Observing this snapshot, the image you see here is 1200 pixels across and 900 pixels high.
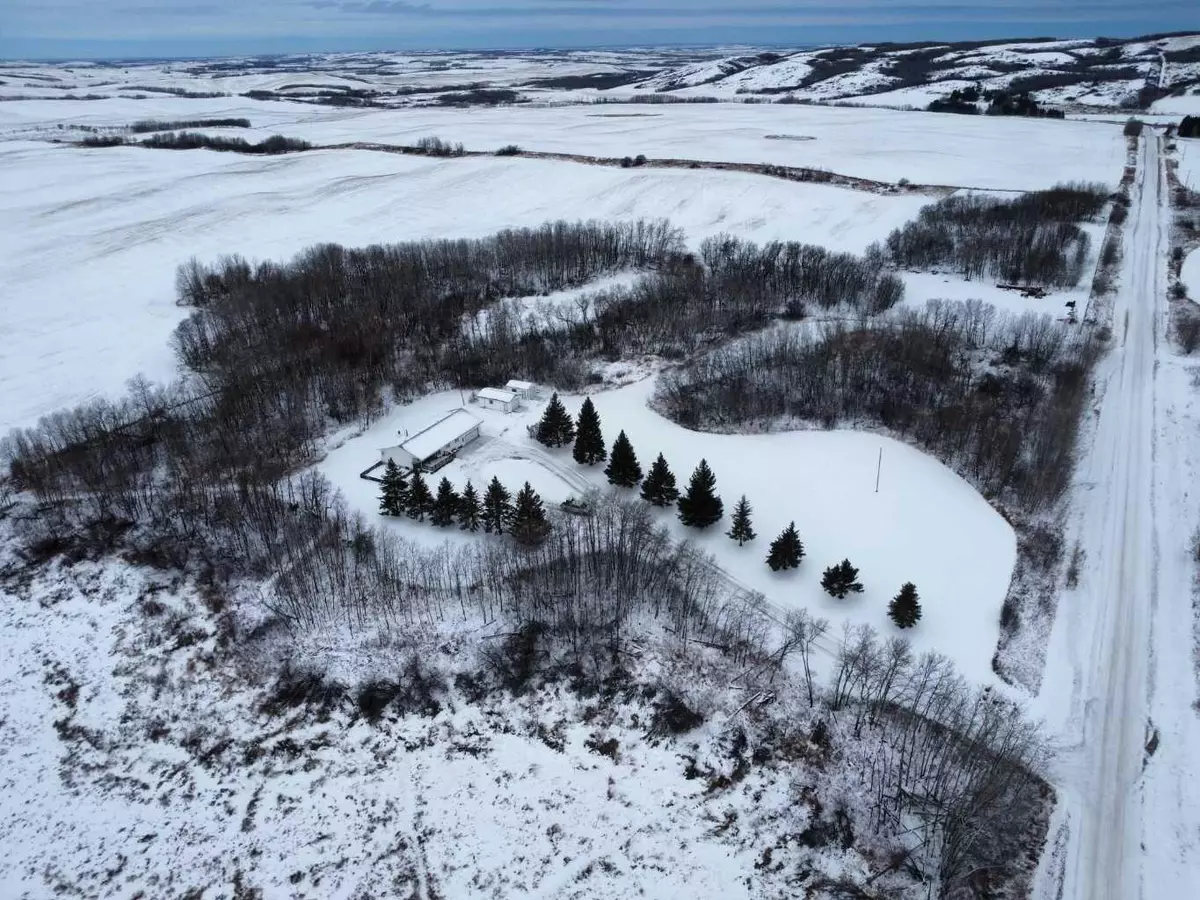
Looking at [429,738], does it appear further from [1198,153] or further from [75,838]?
[1198,153]

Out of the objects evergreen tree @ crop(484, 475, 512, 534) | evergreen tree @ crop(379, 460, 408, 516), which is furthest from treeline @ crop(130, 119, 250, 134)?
evergreen tree @ crop(484, 475, 512, 534)

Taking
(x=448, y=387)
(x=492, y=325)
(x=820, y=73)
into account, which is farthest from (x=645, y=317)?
(x=820, y=73)

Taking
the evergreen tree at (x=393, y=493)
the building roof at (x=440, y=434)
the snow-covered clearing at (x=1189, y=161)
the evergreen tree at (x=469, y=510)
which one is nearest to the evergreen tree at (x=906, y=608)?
the evergreen tree at (x=469, y=510)

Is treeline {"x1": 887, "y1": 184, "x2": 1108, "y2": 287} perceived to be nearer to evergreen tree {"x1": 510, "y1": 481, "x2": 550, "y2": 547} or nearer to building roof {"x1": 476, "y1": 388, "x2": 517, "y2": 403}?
building roof {"x1": 476, "y1": 388, "x2": 517, "y2": 403}

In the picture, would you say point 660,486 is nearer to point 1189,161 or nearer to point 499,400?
point 499,400

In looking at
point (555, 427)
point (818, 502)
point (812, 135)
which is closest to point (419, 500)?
point (555, 427)

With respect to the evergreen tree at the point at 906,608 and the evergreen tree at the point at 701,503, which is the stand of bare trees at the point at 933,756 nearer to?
the evergreen tree at the point at 906,608
